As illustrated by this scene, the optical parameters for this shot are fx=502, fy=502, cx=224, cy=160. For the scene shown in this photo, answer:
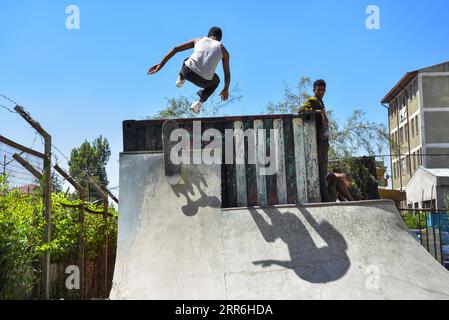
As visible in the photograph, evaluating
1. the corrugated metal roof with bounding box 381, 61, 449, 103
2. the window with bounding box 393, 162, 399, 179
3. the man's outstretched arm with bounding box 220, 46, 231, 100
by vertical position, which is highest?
the corrugated metal roof with bounding box 381, 61, 449, 103

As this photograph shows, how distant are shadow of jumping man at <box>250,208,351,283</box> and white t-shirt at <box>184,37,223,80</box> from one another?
1.82 m

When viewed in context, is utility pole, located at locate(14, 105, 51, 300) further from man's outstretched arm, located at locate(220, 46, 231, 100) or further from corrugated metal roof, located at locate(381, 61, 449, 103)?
corrugated metal roof, located at locate(381, 61, 449, 103)

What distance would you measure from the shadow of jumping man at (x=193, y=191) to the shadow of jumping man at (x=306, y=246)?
0.55 metres

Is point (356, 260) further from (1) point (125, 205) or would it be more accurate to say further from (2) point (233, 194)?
(1) point (125, 205)

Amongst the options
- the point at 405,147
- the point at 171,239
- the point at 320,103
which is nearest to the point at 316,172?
the point at 320,103

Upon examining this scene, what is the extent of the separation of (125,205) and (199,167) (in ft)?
3.45

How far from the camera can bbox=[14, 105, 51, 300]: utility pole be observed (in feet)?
19.4

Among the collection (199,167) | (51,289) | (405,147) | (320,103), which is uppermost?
(405,147)

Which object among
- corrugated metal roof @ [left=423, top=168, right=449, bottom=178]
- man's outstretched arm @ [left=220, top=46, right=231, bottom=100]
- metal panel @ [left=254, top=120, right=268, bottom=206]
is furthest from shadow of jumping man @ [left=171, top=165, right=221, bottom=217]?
corrugated metal roof @ [left=423, top=168, right=449, bottom=178]

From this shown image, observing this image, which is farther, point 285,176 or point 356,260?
point 285,176

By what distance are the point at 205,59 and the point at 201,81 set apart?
0.30m

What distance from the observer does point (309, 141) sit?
687cm

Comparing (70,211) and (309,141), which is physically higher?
(309,141)

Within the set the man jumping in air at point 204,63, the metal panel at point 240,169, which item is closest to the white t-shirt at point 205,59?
the man jumping in air at point 204,63
